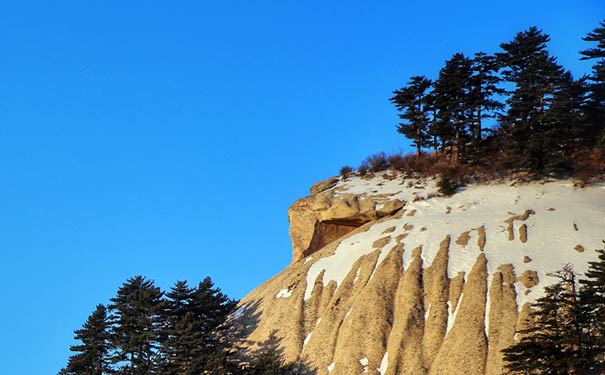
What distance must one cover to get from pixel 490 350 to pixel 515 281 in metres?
6.06

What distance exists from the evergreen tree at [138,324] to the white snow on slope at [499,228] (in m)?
10.4

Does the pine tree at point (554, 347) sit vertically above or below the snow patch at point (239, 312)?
below

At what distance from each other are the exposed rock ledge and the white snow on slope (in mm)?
1508

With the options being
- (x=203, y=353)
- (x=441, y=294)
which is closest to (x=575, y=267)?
(x=441, y=294)

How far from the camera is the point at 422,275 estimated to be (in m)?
49.4

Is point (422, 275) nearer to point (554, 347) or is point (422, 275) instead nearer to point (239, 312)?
point (554, 347)

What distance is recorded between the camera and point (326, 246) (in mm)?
58750

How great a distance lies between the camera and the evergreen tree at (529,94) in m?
58.8

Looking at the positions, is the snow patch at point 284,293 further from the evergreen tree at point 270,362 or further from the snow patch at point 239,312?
the evergreen tree at point 270,362

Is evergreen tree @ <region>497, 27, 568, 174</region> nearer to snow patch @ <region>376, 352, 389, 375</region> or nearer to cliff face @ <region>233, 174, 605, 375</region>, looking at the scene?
cliff face @ <region>233, 174, 605, 375</region>

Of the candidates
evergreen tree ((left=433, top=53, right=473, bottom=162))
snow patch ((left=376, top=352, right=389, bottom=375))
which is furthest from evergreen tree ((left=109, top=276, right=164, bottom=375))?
evergreen tree ((left=433, top=53, right=473, bottom=162))

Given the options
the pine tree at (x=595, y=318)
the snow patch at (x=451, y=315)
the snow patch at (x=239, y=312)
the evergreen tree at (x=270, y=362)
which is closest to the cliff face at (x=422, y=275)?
the snow patch at (x=451, y=315)

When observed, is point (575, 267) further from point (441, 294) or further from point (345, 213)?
point (345, 213)

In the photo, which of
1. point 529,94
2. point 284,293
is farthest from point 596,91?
point 284,293
